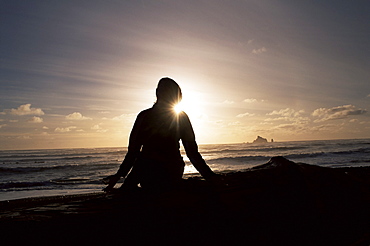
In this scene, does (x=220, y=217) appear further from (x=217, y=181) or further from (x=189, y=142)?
(x=189, y=142)

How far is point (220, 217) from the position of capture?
1855 millimetres

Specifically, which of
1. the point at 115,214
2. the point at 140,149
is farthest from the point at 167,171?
the point at 115,214

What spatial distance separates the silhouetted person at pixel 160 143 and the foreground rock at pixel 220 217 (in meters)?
0.55

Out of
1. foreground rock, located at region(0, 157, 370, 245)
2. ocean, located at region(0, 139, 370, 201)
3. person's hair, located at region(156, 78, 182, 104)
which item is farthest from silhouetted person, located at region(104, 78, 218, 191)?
ocean, located at region(0, 139, 370, 201)

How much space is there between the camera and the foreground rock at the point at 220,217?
5.59 ft

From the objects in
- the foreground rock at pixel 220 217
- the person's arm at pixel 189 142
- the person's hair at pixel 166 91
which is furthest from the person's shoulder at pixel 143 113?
the foreground rock at pixel 220 217

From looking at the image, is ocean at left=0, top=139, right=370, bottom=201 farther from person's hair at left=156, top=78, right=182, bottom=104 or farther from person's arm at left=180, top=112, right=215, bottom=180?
person's hair at left=156, top=78, right=182, bottom=104

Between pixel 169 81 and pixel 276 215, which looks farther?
pixel 169 81

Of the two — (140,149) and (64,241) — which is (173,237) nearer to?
(64,241)

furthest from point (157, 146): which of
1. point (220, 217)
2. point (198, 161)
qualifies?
point (220, 217)

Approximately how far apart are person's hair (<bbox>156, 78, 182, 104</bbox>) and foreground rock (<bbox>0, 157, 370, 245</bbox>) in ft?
3.65

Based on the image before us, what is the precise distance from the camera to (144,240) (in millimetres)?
1700

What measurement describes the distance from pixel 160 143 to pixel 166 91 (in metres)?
0.61

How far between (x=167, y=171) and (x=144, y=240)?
1.08 metres
